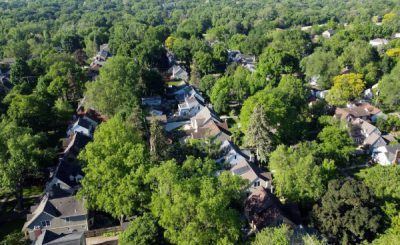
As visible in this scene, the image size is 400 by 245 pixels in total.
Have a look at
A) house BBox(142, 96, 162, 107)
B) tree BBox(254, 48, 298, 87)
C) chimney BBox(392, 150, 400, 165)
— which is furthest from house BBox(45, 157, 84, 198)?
tree BBox(254, 48, 298, 87)

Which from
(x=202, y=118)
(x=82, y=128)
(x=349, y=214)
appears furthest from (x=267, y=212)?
(x=82, y=128)

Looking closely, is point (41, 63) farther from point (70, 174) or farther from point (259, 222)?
point (259, 222)

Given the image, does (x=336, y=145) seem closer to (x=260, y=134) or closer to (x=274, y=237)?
Result: (x=260, y=134)

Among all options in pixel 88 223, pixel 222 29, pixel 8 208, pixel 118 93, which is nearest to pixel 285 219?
pixel 88 223

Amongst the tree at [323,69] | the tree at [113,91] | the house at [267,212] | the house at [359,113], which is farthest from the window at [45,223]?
the tree at [323,69]

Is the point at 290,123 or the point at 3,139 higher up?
the point at 3,139

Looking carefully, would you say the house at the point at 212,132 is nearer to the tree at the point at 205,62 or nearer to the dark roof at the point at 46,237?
the dark roof at the point at 46,237

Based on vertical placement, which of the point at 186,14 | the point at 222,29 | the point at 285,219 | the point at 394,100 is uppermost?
the point at 285,219
